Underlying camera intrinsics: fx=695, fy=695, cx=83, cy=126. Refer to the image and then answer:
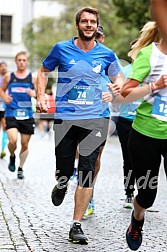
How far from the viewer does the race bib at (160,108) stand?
499 cm

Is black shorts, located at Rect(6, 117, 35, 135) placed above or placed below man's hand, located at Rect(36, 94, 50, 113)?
below

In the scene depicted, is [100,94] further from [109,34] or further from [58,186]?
[109,34]

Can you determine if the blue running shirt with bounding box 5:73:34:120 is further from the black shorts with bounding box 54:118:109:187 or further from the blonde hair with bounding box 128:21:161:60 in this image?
the blonde hair with bounding box 128:21:161:60

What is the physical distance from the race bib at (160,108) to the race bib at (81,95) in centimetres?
164

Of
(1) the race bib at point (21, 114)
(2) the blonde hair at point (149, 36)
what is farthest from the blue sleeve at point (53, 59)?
(1) the race bib at point (21, 114)

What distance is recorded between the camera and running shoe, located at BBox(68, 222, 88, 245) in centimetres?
603

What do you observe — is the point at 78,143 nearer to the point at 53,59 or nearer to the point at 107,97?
the point at 107,97

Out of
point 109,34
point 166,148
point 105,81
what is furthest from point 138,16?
point 166,148

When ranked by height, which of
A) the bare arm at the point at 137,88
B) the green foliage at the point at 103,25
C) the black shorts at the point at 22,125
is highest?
the green foliage at the point at 103,25

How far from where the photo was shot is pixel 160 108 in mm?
4996

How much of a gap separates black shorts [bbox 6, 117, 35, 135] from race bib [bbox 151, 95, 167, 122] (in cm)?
623

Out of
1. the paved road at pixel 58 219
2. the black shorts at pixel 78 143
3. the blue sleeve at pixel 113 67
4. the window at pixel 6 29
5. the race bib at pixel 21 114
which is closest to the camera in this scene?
the paved road at pixel 58 219

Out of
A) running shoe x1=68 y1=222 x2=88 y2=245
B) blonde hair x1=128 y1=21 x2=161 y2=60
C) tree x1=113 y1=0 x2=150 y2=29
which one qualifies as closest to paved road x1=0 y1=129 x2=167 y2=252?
running shoe x1=68 y1=222 x2=88 y2=245

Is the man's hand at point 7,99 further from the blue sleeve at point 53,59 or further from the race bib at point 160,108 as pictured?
the race bib at point 160,108
